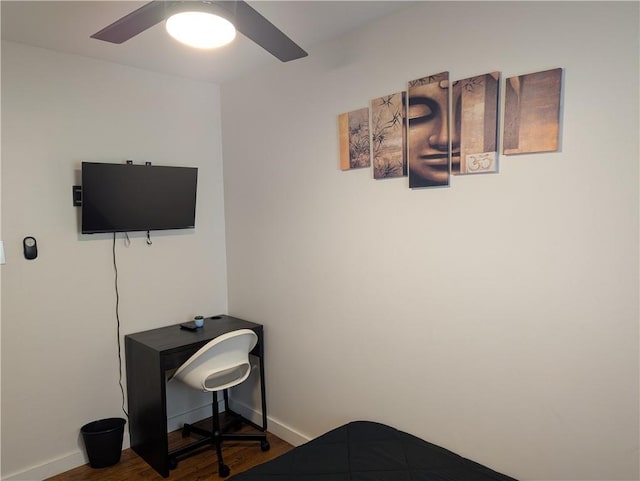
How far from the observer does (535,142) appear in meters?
1.81

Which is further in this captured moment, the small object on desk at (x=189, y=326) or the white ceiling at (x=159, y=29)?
the small object on desk at (x=189, y=326)

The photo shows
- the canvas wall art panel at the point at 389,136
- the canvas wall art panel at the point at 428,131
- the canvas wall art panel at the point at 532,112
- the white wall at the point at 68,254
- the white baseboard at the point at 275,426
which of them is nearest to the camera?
the canvas wall art panel at the point at 532,112

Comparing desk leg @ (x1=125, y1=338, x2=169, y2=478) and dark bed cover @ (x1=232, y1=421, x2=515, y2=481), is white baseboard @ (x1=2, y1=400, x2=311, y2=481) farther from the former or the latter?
dark bed cover @ (x1=232, y1=421, x2=515, y2=481)

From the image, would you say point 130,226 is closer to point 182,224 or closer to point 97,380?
point 182,224

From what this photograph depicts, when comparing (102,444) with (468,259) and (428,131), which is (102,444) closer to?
(468,259)

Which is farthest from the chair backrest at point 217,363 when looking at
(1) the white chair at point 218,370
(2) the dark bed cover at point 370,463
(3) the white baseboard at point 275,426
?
(2) the dark bed cover at point 370,463

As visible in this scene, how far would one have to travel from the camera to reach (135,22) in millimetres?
1707

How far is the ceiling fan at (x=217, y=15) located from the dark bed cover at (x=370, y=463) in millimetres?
1925

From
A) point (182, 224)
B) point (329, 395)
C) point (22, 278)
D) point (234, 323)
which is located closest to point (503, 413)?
point (329, 395)

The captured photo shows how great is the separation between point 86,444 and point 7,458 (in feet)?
1.36

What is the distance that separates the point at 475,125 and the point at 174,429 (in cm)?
302

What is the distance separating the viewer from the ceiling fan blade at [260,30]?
1607 millimetres

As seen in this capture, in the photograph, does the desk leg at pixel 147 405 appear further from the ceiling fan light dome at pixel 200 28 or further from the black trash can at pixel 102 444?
the ceiling fan light dome at pixel 200 28

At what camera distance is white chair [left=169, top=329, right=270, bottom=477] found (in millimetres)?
2652
